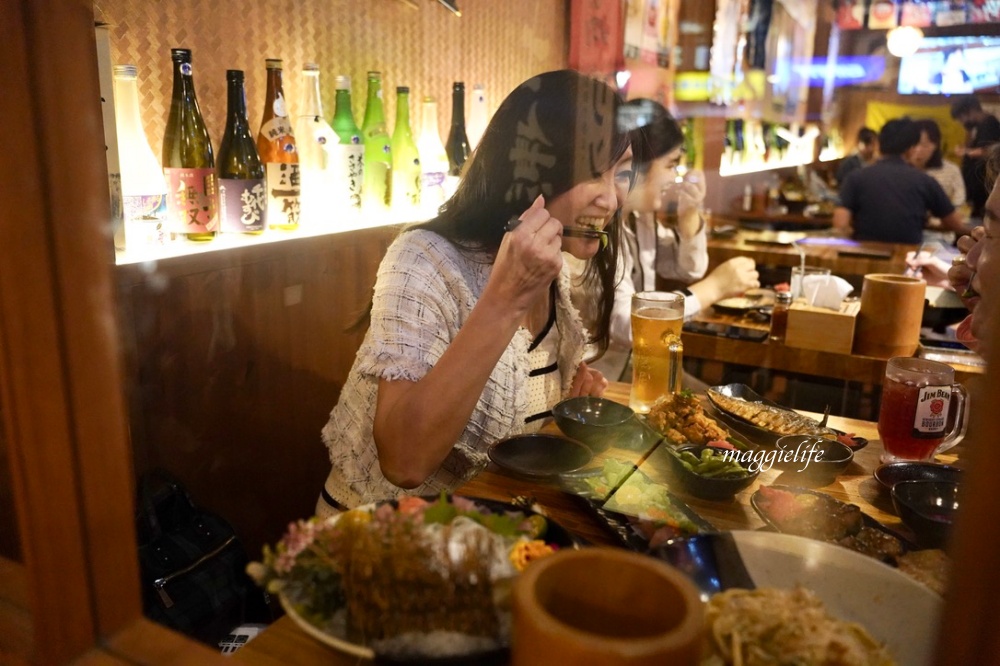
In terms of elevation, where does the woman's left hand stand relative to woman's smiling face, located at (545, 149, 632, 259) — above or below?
below

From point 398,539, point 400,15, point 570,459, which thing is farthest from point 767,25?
point 398,539

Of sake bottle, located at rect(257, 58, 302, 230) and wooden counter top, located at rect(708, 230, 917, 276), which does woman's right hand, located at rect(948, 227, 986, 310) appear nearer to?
sake bottle, located at rect(257, 58, 302, 230)

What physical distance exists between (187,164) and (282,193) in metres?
0.22

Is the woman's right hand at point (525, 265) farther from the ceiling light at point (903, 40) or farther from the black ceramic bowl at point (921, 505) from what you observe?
the ceiling light at point (903, 40)

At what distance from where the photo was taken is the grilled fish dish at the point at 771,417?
1295mm

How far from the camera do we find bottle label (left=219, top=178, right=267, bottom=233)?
1671 millimetres

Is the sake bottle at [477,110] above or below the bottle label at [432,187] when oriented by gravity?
above

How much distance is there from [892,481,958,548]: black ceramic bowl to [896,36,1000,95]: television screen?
57 cm

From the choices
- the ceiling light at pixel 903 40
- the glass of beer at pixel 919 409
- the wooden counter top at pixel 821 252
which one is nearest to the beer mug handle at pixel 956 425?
the glass of beer at pixel 919 409

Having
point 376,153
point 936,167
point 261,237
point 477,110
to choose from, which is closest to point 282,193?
point 261,237

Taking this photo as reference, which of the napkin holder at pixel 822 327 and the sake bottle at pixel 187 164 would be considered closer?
the sake bottle at pixel 187 164

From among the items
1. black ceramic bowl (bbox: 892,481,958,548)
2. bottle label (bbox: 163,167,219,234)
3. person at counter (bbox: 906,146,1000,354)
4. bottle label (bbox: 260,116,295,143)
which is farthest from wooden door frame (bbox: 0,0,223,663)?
bottle label (bbox: 260,116,295,143)

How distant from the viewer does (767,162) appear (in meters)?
5.39

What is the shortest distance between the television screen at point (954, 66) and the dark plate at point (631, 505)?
735 millimetres
